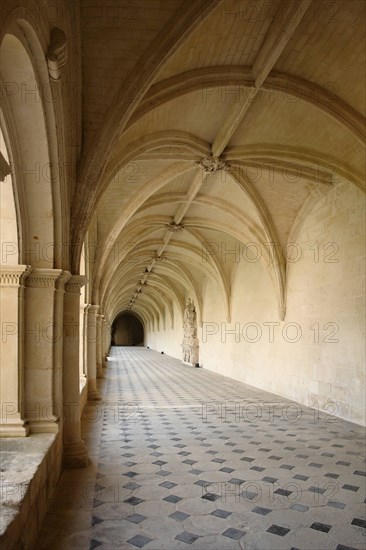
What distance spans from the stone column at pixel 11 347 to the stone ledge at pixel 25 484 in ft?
0.91

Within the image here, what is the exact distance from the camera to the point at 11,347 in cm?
455

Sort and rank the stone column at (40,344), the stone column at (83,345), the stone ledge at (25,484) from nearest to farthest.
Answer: the stone ledge at (25,484) < the stone column at (40,344) < the stone column at (83,345)

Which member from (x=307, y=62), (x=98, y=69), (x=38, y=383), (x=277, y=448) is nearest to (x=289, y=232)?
(x=307, y=62)

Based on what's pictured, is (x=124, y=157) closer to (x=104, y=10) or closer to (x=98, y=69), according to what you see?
(x=98, y=69)

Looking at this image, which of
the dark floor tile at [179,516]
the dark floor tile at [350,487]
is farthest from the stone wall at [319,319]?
the dark floor tile at [179,516]

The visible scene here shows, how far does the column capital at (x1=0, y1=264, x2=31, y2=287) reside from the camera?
4.52 meters

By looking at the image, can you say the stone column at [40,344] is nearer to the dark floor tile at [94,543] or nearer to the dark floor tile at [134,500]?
the dark floor tile at [134,500]

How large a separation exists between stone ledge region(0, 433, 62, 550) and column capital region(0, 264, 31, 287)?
4.85 ft

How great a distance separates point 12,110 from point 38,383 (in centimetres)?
269

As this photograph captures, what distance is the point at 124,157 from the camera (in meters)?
7.02

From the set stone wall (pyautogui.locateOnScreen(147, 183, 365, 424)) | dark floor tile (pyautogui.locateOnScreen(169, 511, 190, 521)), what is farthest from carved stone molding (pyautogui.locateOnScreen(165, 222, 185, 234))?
dark floor tile (pyautogui.locateOnScreen(169, 511, 190, 521))

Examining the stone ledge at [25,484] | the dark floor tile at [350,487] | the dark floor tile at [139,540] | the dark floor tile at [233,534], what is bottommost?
the dark floor tile at [350,487]

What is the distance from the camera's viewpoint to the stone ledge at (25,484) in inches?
109

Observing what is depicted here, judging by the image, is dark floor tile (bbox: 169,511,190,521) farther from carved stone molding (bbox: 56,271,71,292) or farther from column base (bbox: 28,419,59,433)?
carved stone molding (bbox: 56,271,71,292)
